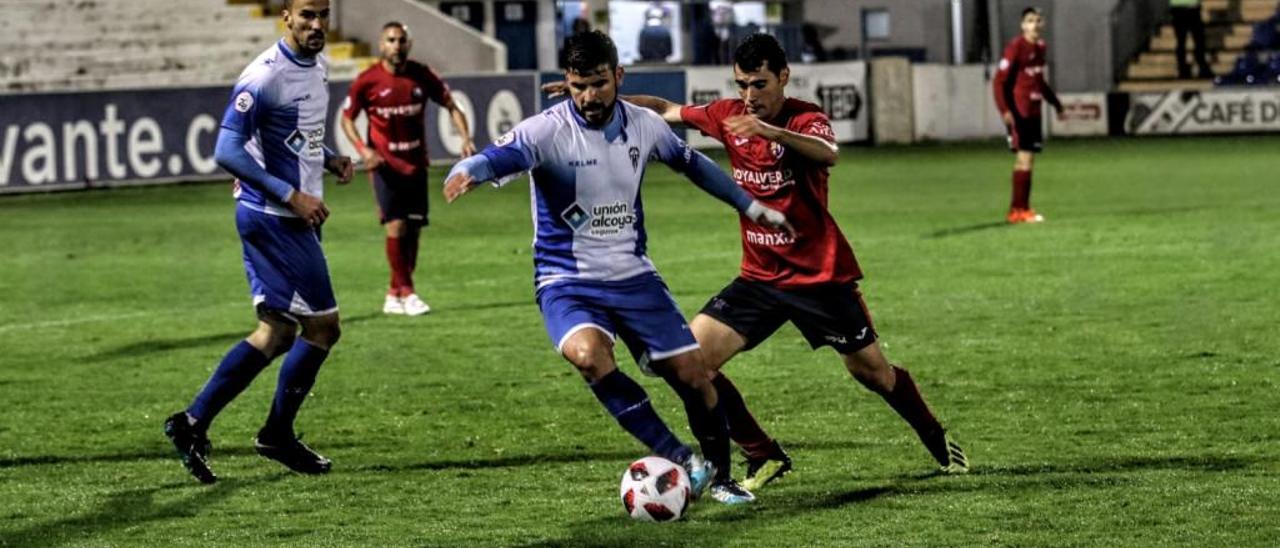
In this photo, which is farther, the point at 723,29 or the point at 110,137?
the point at 723,29

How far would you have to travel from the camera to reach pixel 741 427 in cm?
744

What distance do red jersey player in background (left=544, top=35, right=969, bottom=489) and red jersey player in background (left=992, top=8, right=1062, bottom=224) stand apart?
36.8 ft

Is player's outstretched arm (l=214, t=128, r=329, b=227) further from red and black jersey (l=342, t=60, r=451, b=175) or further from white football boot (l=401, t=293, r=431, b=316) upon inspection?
red and black jersey (l=342, t=60, r=451, b=175)

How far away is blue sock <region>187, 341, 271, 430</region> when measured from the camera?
26.1 ft

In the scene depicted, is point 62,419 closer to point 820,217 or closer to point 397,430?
point 397,430

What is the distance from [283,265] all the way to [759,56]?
199 cm

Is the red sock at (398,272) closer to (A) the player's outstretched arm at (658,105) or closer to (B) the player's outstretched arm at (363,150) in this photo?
(B) the player's outstretched arm at (363,150)

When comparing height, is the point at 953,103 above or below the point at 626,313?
below

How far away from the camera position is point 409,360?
37.2ft

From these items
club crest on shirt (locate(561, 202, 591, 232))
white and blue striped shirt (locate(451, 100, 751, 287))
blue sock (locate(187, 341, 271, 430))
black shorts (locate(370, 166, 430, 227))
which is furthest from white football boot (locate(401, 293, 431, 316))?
club crest on shirt (locate(561, 202, 591, 232))

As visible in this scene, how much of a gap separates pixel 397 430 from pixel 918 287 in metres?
5.87

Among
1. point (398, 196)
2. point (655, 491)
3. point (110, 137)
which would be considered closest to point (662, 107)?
point (655, 491)

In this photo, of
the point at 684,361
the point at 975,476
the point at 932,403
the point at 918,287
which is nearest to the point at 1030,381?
the point at 932,403

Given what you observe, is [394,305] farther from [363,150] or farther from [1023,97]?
[1023,97]
